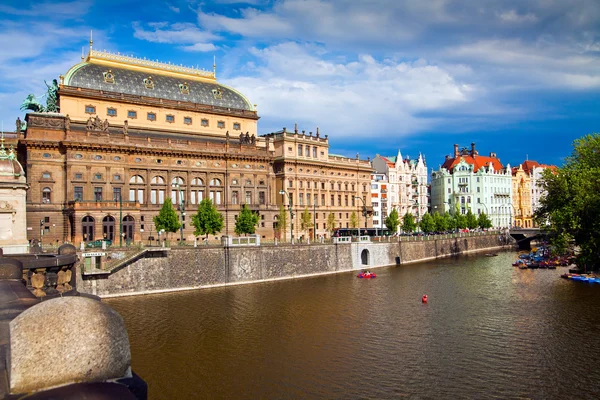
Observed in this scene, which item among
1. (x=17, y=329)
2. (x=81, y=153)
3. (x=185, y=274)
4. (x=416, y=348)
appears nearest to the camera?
(x=17, y=329)

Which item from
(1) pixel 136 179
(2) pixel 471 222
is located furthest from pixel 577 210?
(2) pixel 471 222

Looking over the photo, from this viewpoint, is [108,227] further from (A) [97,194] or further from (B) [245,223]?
(B) [245,223]

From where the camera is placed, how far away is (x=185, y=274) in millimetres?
62469

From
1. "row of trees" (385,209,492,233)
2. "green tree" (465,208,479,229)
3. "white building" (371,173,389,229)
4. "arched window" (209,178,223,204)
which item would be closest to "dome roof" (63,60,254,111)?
"arched window" (209,178,223,204)

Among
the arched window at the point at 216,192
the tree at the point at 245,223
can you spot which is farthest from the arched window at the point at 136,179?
the tree at the point at 245,223

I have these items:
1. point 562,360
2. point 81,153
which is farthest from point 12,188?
point 81,153

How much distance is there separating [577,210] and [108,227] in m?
60.9

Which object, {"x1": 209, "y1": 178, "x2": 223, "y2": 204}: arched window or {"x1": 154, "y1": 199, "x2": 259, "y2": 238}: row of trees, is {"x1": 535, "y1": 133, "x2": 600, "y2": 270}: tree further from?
{"x1": 209, "y1": 178, "x2": 223, "y2": 204}: arched window

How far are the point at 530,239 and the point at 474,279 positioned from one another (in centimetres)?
6964

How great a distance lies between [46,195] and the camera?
238 ft

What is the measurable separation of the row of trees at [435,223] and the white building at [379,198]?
14.2 feet

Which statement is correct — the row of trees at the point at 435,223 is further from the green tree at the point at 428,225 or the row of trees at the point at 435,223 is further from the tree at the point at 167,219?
the tree at the point at 167,219

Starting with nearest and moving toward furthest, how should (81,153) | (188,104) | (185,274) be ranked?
(185,274) < (81,153) < (188,104)

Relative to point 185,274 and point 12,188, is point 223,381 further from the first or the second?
point 185,274
